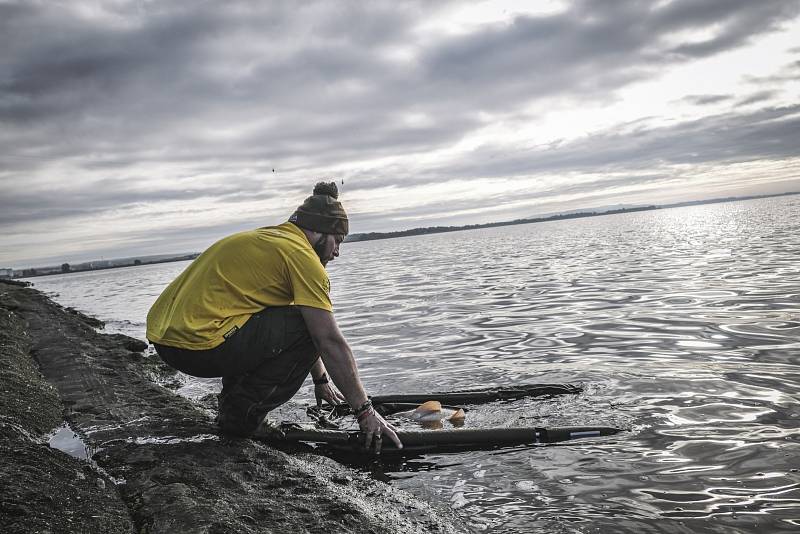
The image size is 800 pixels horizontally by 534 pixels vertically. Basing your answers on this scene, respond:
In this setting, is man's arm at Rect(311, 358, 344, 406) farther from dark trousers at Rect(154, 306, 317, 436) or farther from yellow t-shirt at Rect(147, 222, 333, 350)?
yellow t-shirt at Rect(147, 222, 333, 350)

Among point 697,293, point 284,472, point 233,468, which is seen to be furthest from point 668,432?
point 697,293

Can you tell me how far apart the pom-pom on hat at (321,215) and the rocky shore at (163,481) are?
185 centimetres

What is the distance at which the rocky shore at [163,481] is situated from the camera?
9.50 feet

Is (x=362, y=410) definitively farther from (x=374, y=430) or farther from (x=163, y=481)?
(x=163, y=481)

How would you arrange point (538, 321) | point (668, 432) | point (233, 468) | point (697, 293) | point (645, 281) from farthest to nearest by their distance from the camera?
point (645, 281) → point (697, 293) → point (538, 321) → point (668, 432) → point (233, 468)

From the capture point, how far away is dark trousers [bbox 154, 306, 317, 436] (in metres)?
4.02

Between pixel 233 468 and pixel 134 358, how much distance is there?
6408 millimetres

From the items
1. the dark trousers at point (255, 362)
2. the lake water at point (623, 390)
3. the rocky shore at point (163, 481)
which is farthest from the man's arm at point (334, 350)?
the lake water at point (623, 390)

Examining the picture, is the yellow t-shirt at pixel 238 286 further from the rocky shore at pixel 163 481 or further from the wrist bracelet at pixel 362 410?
the rocky shore at pixel 163 481

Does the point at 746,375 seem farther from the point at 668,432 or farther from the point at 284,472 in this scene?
the point at 284,472

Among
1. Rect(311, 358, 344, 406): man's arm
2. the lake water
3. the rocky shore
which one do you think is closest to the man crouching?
the rocky shore

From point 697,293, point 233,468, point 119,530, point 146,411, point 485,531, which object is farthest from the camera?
point 697,293

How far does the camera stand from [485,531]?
11.4 ft

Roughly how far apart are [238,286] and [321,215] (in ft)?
2.77
